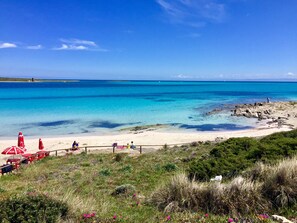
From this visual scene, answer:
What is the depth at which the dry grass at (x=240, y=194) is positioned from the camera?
5.36 metres

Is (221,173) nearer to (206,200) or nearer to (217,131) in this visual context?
(206,200)

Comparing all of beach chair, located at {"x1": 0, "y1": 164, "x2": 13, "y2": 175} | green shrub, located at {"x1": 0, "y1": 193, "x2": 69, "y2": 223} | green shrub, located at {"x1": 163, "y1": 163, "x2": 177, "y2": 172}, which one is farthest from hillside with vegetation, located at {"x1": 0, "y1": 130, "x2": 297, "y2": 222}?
beach chair, located at {"x1": 0, "y1": 164, "x2": 13, "y2": 175}

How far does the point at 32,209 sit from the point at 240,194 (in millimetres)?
4317

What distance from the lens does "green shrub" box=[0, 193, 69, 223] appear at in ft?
14.2

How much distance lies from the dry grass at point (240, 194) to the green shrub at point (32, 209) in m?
2.31

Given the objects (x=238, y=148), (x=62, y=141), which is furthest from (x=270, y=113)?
(x=238, y=148)

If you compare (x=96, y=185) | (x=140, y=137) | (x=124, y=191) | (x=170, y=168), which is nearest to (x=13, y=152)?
(x=96, y=185)

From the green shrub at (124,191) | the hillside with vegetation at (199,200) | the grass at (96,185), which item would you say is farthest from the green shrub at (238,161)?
the green shrub at (124,191)

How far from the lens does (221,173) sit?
7.48 metres

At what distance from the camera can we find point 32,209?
15.0 feet

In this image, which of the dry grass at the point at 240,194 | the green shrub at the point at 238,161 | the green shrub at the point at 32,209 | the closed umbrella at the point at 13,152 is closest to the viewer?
the green shrub at the point at 32,209

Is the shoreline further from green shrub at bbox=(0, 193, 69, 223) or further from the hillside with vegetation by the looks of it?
green shrub at bbox=(0, 193, 69, 223)

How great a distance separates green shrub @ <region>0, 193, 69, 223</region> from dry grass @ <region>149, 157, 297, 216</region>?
7.56 ft

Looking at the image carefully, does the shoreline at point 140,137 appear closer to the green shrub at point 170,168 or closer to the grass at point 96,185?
the grass at point 96,185
